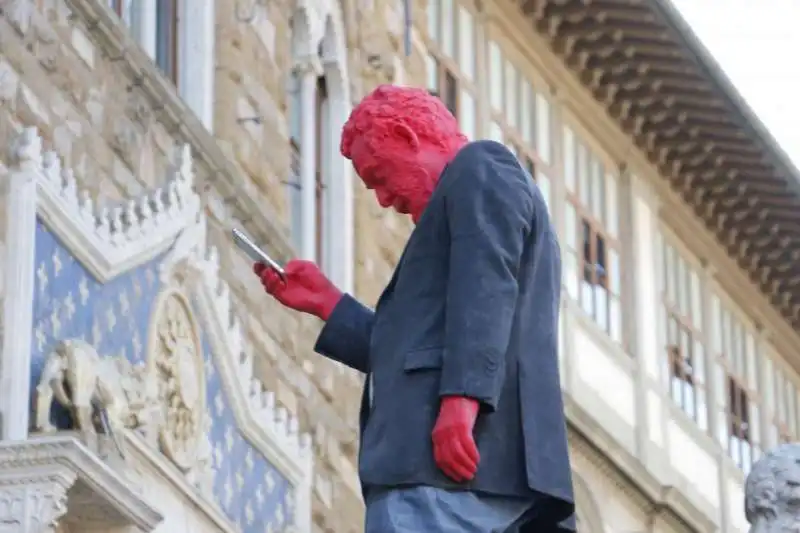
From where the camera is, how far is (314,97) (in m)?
16.3

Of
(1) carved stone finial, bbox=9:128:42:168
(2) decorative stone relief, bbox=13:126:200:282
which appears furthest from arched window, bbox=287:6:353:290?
(1) carved stone finial, bbox=9:128:42:168

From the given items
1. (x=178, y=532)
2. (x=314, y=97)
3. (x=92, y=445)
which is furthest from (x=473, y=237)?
(x=314, y=97)

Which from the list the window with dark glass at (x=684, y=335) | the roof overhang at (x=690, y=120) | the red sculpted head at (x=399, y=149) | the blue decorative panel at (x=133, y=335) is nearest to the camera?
the red sculpted head at (x=399, y=149)

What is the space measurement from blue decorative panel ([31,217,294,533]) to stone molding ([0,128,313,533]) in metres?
0.07

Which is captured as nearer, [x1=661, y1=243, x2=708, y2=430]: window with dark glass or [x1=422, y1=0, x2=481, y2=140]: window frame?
[x1=422, y1=0, x2=481, y2=140]: window frame

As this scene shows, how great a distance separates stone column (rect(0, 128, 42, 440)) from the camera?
11.1 m

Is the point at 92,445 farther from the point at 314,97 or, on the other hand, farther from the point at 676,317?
the point at 676,317

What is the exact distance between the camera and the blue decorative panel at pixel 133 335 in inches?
453

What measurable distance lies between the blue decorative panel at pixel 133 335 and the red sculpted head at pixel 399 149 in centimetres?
516

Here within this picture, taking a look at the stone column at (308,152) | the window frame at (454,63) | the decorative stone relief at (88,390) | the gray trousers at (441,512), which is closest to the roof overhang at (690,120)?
the window frame at (454,63)

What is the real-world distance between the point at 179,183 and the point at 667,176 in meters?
12.2

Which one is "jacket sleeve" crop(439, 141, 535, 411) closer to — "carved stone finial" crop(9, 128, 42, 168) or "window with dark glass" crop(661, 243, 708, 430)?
"carved stone finial" crop(9, 128, 42, 168)

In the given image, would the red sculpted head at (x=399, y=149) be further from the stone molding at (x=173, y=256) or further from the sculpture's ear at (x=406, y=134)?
the stone molding at (x=173, y=256)

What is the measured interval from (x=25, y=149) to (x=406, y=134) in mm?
5388
